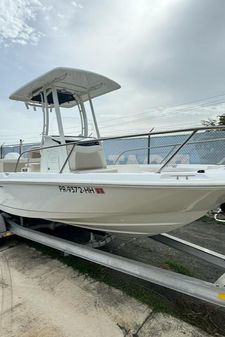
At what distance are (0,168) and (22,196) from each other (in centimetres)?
184

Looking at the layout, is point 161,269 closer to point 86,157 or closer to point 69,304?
point 69,304

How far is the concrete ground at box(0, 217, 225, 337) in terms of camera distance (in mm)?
2223

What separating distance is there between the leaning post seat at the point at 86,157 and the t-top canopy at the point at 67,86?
0.95 metres

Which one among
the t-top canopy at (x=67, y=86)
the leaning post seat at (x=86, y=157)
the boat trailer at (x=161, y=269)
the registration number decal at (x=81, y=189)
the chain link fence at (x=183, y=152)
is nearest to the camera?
the boat trailer at (x=161, y=269)

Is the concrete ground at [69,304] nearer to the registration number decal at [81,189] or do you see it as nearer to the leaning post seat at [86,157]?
the registration number decal at [81,189]

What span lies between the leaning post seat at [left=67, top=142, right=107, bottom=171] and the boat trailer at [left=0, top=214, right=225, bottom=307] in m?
1.06

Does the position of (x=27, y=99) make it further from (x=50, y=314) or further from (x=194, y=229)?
(x=194, y=229)

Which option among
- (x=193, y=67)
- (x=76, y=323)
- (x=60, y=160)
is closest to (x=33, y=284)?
(x=76, y=323)

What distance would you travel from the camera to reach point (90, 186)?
2602 millimetres

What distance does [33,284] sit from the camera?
9.81 ft

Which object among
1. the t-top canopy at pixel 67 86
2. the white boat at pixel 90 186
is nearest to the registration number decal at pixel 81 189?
the white boat at pixel 90 186

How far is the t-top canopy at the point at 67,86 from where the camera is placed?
12.2 feet

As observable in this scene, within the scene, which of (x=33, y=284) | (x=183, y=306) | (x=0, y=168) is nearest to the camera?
(x=183, y=306)

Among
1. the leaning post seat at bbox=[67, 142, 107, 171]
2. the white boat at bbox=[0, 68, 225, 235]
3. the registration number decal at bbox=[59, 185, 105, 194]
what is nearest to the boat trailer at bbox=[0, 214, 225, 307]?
the white boat at bbox=[0, 68, 225, 235]
